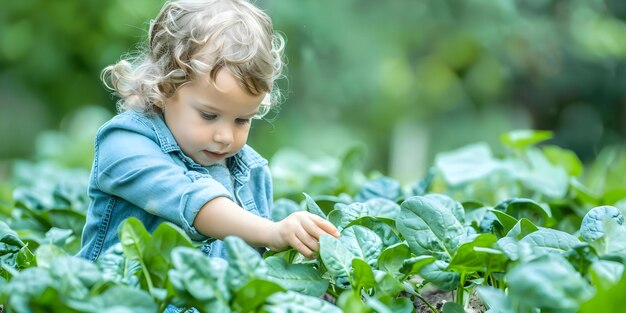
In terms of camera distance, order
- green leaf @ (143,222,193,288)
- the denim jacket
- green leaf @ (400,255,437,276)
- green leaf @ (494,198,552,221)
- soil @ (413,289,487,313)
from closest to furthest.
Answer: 1. green leaf @ (143,222,193,288)
2. green leaf @ (400,255,437,276)
3. the denim jacket
4. soil @ (413,289,487,313)
5. green leaf @ (494,198,552,221)

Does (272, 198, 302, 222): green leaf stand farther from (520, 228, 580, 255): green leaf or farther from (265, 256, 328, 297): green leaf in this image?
(520, 228, 580, 255): green leaf

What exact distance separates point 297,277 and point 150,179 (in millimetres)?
432

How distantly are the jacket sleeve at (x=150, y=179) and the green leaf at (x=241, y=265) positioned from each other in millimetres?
368

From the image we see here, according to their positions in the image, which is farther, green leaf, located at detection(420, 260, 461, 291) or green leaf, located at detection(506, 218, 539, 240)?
green leaf, located at detection(506, 218, 539, 240)

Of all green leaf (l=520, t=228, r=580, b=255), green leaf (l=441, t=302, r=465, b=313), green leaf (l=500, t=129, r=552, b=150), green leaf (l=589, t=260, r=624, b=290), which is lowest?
green leaf (l=500, t=129, r=552, b=150)

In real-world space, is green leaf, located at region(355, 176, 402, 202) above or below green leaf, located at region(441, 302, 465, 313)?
below

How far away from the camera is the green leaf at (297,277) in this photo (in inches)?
70.2

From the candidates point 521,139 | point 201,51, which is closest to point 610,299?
point 201,51

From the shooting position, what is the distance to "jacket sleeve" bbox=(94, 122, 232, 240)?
6.39ft

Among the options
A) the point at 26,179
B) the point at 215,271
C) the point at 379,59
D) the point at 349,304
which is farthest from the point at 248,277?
the point at 379,59

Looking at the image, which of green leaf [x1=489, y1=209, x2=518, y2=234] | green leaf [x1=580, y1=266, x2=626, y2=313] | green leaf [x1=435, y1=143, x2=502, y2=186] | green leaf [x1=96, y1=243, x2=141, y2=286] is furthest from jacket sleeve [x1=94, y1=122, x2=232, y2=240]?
green leaf [x1=435, y1=143, x2=502, y2=186]

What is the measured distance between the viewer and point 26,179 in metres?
3.89

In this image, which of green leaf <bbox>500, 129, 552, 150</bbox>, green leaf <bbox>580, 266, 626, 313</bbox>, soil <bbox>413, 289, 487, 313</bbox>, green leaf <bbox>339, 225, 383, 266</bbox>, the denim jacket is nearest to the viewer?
green leaf <bbox>580, 266, 626, 313</bbox>

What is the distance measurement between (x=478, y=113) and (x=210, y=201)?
7626 mm
